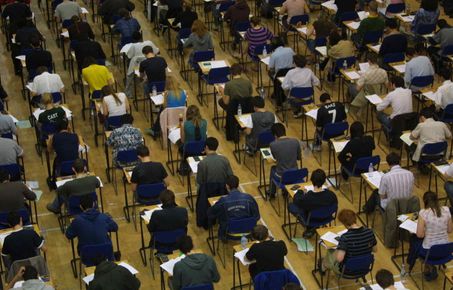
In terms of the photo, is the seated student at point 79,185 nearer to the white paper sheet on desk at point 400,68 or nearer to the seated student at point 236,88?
the seated student at point 236,88

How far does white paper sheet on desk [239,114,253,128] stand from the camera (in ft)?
51.7

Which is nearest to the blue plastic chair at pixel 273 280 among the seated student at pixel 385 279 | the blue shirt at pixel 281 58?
the seated student at pixel 385 279

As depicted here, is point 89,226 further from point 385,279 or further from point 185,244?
point 385,279

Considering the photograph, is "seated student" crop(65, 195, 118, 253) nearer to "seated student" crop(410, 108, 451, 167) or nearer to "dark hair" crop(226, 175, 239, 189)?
"dark hair" crop(226, 175, 239, 189)

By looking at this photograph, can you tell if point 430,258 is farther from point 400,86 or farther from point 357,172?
point 400,86

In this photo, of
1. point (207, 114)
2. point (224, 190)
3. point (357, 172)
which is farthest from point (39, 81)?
point (357, 172)

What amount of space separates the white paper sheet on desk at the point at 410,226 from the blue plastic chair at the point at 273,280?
219cm

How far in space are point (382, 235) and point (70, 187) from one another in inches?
194

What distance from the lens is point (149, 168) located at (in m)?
13.9

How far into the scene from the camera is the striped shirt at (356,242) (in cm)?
1216

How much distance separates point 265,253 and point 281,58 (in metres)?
6.70

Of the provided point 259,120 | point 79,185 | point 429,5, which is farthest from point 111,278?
point 429,5

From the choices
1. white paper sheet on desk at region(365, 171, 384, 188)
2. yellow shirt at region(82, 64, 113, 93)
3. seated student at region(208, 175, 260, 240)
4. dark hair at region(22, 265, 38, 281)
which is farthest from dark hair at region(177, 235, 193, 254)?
yellow shirt at region(82, 64, 113, 93)

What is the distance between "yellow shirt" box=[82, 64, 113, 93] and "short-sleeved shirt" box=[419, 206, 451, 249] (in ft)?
23.1
